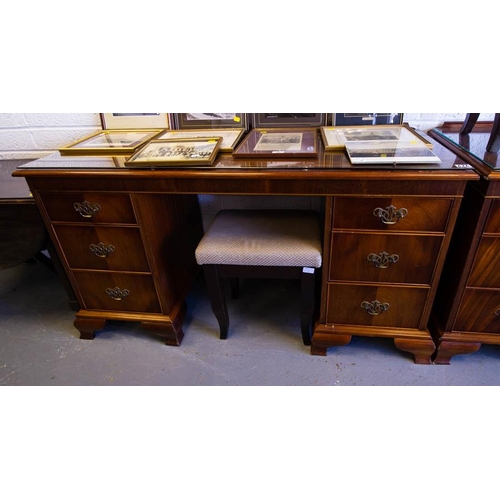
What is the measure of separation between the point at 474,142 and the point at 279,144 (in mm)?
698

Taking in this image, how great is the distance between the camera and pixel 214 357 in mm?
A: 1444

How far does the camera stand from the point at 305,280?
1272mm

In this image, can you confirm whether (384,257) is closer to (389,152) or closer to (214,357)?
(389,152)

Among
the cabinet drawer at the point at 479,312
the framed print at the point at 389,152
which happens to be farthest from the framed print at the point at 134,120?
the cabinet drawer at the point at 479,312

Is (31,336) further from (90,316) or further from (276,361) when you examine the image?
(276,361)

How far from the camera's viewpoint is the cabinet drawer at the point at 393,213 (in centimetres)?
105

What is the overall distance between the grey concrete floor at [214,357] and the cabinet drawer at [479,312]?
0.60 ft

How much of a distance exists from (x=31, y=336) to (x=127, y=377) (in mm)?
592

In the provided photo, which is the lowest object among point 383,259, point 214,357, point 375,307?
point 214,357

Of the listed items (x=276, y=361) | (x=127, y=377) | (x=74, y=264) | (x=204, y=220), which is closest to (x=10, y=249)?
(x=74, y=264)

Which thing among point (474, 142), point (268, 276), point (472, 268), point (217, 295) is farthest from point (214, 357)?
point (474, 142)

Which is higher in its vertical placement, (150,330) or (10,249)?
(10,249)

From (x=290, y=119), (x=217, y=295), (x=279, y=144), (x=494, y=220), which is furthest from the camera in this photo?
(x=290, y=119)

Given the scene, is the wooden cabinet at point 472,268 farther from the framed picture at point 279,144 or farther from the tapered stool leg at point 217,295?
the tapered stool leg at point 217,295
